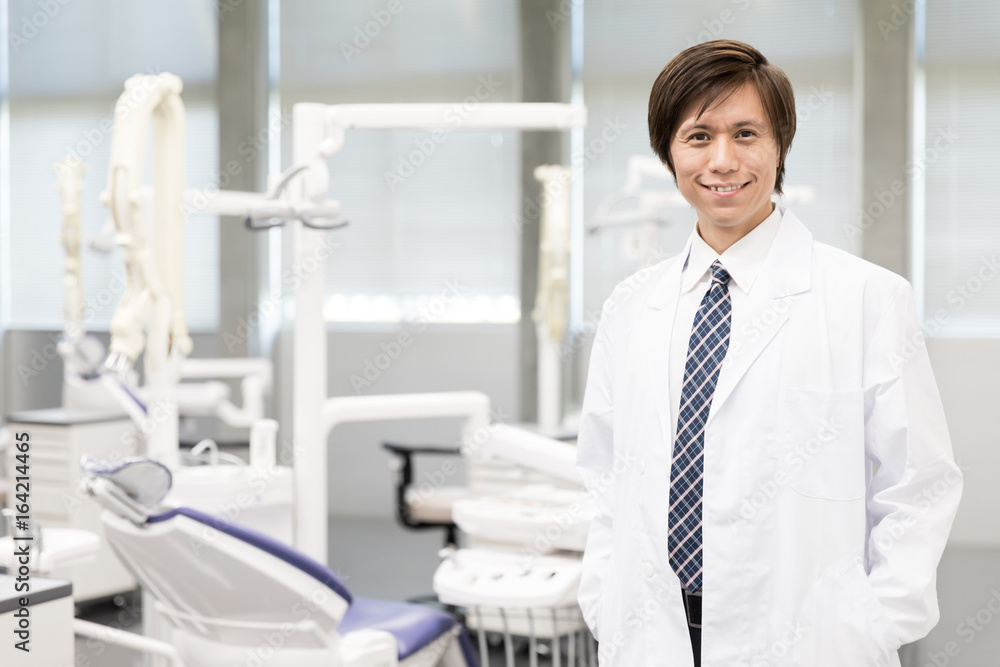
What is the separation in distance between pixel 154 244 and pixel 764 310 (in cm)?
223

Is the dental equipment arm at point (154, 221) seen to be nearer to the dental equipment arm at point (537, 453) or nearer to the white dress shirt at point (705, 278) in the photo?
the dental equipment arm at point (537, 453)

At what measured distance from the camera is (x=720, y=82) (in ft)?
4.33

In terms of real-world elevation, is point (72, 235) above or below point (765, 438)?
above

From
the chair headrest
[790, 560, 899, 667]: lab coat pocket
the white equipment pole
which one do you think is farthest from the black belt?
the white equipment pole

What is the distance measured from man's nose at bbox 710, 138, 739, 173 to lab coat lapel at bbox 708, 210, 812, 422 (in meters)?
0.16

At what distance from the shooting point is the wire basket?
7.91 ft

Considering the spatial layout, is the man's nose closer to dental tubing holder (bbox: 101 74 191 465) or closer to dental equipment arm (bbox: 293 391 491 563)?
dental equipment arm (bbox: 293 391 491 563)

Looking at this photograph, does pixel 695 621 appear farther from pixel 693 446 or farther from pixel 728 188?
pixel 728 188

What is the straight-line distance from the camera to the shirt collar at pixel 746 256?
4.57 feet

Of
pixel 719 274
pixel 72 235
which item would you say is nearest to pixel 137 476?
pixel 719 274

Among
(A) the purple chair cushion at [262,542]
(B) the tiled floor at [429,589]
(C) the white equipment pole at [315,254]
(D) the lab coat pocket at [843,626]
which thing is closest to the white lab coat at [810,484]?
(D) the lab coat pocket at [843,626]

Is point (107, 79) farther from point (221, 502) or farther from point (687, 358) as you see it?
point (687, 358)

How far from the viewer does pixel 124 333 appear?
2.77 metres

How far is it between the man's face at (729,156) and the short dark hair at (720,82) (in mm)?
11
